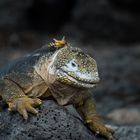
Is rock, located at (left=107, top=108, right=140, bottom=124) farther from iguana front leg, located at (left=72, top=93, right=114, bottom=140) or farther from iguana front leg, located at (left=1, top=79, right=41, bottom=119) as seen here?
iguana front leg, located at (left=1, top=79, right=41, bottom=119)

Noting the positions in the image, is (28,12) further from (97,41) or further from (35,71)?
(35,71)

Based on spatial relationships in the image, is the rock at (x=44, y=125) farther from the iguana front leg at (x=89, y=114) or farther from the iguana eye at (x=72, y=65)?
the iguana eye at (x=72, y=65)

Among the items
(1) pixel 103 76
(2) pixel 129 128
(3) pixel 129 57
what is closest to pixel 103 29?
(3) pixel 129 57

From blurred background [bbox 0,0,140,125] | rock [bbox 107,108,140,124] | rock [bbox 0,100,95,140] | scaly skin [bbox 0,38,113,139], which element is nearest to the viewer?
rock [bbox 0,100,95,140]

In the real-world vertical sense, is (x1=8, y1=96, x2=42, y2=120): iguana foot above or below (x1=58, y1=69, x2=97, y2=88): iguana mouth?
below

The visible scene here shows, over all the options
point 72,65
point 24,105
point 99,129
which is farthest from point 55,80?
point 99,129

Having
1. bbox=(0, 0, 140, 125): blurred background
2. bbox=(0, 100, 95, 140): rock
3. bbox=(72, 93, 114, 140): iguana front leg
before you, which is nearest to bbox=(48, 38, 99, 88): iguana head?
bbox=(0, 100, 95, 140): rock

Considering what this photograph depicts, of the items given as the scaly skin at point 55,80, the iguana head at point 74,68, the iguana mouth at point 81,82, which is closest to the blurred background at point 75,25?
the scaly skin at point 55,80

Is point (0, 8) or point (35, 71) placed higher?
point (0, 8)
